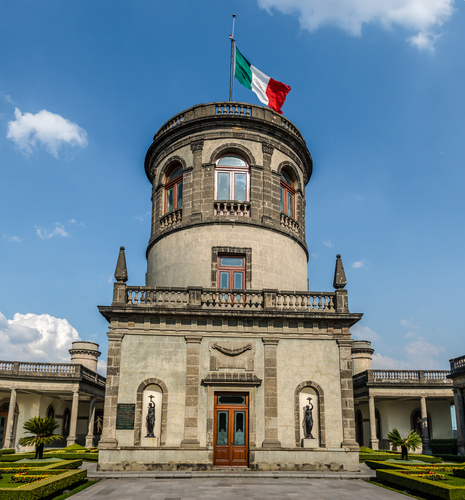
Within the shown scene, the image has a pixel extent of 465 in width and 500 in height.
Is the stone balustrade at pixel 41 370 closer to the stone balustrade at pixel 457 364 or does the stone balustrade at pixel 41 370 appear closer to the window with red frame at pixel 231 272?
the window with red frame at pixel 231 272

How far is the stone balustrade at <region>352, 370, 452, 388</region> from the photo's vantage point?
120ft

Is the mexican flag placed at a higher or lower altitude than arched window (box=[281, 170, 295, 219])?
higher

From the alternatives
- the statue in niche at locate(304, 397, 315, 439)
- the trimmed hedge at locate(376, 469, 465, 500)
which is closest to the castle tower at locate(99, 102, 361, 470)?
the statue in niche at locate(304, 397, 315, 439)

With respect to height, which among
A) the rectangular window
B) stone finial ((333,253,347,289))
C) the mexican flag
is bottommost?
stone finial ((333,253,347,289))

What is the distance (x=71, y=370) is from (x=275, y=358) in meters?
21.4

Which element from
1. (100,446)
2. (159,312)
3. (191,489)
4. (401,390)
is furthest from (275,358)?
(401,390)

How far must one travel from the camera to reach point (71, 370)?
35375mm

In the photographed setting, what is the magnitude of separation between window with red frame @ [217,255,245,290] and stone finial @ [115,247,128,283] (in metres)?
4.71

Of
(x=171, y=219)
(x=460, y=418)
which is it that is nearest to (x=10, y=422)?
(x=171, y=219)

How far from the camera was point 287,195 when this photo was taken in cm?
2638

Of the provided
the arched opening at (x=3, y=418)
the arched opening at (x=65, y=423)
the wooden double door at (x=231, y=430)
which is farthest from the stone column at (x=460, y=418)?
the arched opening at (x=65, y=423)

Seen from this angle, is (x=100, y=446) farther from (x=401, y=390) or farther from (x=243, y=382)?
(x=401, y=390)

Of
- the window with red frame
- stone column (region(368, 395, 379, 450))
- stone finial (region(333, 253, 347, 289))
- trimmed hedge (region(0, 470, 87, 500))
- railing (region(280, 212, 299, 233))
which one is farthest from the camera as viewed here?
stone column (region(368, 395, 379, 450))

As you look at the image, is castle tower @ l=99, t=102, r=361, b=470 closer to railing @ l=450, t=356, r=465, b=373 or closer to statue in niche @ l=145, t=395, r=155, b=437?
statue in niche @ l=145, t=395, r=155, b=437
